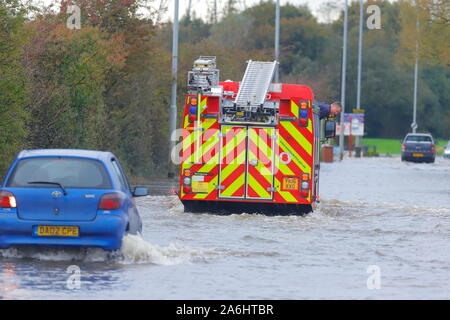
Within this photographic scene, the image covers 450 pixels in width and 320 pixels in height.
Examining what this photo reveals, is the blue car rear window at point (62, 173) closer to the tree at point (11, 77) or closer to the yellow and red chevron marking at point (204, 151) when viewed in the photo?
the yellow and red chevron marking at point (204, 151)

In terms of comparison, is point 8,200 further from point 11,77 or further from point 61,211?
point 11,77

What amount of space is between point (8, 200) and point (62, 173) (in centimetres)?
78

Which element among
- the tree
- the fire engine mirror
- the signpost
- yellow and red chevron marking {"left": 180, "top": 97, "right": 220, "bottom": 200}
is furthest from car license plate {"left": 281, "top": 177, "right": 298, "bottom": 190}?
the signpost

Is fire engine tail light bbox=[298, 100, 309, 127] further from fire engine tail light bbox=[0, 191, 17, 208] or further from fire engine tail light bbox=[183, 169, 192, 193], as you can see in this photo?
fire engine tail light bbox=[0, 191, 17, 208]

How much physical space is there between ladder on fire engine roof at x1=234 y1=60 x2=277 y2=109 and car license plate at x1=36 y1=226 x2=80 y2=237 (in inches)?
333

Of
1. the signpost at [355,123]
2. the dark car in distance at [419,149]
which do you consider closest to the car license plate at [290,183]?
the dark car in distance at [419,149]

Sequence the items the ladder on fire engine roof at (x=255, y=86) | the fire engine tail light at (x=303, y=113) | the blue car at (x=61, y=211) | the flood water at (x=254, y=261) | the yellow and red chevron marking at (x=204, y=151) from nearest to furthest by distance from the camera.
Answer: the flood water at (x=254, y=261) < the blue car at (x=61, y=211) < the fire engine tail light at (x=303, y=113) < the ladder on fire engine roof at (x=255, y=86) < the yellow and red chevron marking at (x=204, y=151)

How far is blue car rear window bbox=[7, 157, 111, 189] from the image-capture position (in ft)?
48.7

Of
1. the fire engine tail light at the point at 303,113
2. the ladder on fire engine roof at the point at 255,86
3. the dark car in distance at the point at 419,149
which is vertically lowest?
the dark car in distance at the point at 419,149

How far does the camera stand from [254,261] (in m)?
15.8

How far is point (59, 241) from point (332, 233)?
7.08 meters

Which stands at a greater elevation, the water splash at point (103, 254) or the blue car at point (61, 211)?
the blue car at point (61, 211)

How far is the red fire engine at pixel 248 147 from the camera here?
22516mm

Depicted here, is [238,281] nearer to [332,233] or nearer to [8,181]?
[8,181]
